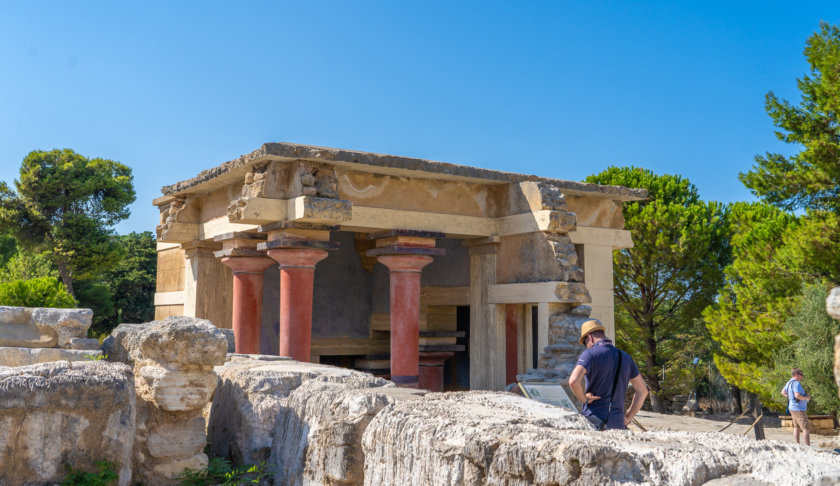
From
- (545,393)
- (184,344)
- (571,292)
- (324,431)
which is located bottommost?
(545,393)

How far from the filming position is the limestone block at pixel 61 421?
3861 millimetres

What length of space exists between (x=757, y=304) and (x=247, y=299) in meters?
13.4

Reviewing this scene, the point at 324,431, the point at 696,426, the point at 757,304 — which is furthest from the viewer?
the point at 757,304

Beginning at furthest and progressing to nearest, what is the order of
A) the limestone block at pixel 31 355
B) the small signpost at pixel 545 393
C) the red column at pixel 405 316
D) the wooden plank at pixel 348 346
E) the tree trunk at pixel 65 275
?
1. the tree trunk at pixel 65 275
2. the wooden plank at pixel 348 346
3. the red column at pixel 405 316
4. the small signpost at pixel 545 393
5. the limestone block at pixel 31 355

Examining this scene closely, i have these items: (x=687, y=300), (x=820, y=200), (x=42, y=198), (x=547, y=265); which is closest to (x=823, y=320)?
(x=820, y=200)

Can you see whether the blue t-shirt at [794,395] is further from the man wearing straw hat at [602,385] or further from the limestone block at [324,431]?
the limestone block at [324,431]

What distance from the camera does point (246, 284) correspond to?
11.3 m

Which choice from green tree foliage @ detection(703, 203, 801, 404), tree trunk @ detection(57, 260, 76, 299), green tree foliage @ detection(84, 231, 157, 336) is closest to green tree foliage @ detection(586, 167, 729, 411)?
green tree foliage @ detection(703, 203, 801, 404)

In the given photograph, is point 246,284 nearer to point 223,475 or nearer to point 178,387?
point 178,387

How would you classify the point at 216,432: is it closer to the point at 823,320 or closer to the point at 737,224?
the point at 823,320

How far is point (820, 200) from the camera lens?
16.5m

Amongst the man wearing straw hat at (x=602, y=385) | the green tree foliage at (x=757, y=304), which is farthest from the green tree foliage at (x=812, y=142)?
the man wearing straw hat at (x=602, y=385)

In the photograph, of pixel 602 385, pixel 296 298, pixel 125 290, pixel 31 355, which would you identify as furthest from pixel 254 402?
pixel 125 290

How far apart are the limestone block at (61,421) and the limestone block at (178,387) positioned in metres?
0.36
